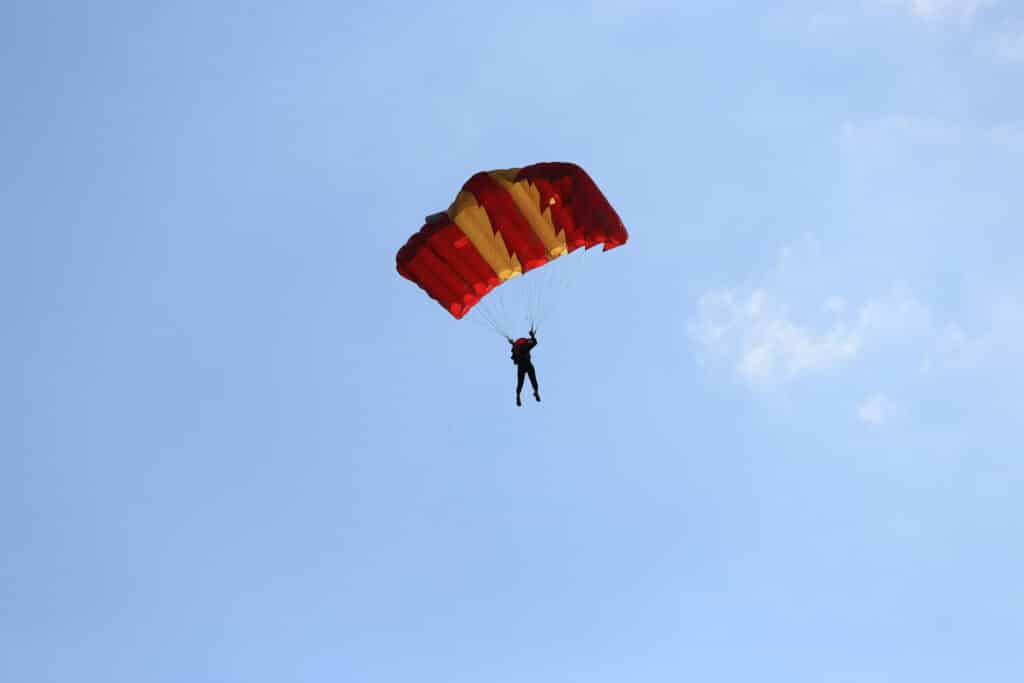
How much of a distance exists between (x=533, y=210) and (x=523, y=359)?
3.26 metres

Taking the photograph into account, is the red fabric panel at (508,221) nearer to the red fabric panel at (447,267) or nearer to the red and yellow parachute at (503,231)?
the red and yellow parachute at (503,231)

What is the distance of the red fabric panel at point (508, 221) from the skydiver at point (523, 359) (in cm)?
161

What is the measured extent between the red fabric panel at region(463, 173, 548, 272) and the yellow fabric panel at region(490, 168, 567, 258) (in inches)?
3.6

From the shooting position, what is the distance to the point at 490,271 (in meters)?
45.2

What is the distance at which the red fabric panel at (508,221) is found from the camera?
1764 inches

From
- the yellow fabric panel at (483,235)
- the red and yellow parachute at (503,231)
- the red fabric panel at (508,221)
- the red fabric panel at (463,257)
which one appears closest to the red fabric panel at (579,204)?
the red and yellow parachute at (503,231)

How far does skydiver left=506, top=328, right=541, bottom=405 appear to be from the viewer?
147 ft

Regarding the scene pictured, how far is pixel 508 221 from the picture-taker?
148 feet

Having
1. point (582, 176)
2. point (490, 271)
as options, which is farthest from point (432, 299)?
point (582, 176)

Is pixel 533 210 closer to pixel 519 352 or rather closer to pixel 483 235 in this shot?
pixel 483 235

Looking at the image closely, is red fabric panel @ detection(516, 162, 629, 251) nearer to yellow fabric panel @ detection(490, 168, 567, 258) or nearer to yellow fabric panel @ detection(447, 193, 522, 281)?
yellow fabric panel @ detection(490, 168, 567, 258)

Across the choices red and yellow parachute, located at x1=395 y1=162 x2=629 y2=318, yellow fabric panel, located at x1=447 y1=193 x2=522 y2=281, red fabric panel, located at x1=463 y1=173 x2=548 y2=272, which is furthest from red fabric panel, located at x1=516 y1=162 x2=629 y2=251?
yellow fabric panel, located at x1=447 y1=193 x2=522 y2=281

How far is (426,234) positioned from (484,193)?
1.54 metres

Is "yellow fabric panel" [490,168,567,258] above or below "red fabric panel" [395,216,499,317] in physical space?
above
